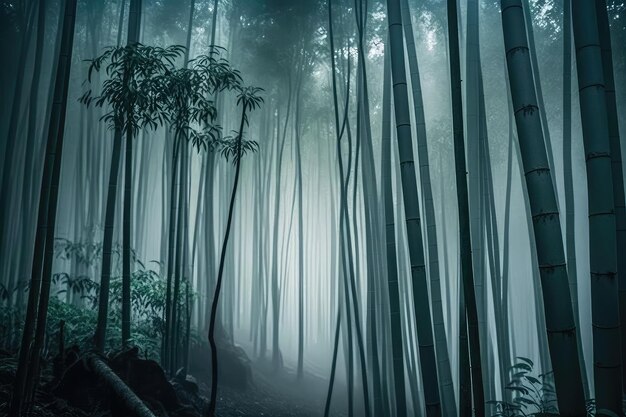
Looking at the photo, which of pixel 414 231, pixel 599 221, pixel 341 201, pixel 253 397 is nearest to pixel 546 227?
pixel 599 221

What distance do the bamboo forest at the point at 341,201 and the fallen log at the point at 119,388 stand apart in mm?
15

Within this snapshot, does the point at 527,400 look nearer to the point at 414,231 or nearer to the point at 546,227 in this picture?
the point at 414,231

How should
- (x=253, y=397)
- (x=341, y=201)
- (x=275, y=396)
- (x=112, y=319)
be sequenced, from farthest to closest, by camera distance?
(x=275, y=396) → (x=253, y=397) → (x=341, y=201) → (x=112, y=319)

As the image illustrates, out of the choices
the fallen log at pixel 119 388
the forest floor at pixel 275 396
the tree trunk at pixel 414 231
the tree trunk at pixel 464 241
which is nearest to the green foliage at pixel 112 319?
the fallen log at pixel 119 388

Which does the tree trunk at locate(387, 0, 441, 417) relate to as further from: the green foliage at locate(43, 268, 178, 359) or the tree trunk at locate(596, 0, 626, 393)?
the green foliage at locate(43, 268, 178, 359)

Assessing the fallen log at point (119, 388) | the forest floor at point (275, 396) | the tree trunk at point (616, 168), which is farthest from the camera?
the forest floor at point (275, 396)

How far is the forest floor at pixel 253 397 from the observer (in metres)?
2.48

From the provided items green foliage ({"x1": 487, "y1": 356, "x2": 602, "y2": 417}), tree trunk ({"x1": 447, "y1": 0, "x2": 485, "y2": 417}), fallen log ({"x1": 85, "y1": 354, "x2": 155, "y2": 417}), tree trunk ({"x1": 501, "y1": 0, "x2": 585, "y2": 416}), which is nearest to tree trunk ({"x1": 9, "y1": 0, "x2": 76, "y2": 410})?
fallen log ({"x1": 85, "y1": 354, "x2": 155, "y2": 417})

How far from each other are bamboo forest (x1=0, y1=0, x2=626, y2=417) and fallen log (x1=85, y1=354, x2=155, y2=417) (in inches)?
0.6

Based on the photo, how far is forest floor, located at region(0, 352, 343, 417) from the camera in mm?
2484

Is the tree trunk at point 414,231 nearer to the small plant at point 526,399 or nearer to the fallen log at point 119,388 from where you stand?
the small plant at point 526,399

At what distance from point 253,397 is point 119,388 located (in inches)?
178

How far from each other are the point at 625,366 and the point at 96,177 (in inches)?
307

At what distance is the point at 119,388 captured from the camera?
2387 mm
